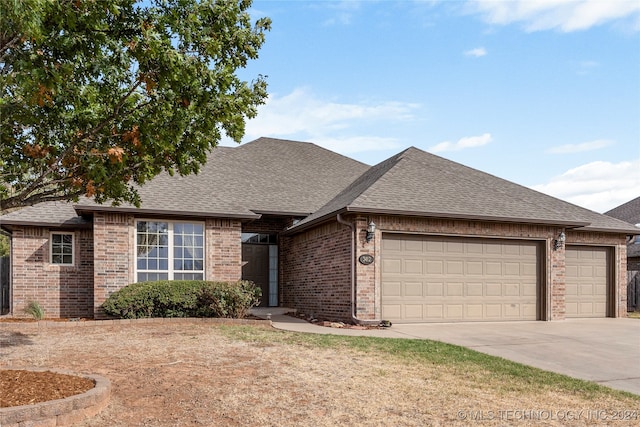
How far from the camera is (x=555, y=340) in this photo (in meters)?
10.8

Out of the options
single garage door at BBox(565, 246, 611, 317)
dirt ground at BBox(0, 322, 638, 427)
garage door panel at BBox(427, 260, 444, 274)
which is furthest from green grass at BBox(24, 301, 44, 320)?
single garage door at BBox(565, 246, 611, 317)

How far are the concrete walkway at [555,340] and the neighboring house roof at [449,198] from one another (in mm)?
2782

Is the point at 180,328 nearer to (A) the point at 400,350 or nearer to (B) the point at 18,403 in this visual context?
(A) the point at 400,350

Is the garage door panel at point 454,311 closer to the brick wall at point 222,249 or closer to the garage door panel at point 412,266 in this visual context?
the garage door panel at point 412,266

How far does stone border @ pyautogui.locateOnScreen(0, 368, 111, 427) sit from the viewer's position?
15.7 ft

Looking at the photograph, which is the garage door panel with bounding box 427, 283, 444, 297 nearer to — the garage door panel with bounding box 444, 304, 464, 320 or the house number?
the garage door panel with bounding box 444, 304, 464, 320

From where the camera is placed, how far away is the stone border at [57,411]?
478cm

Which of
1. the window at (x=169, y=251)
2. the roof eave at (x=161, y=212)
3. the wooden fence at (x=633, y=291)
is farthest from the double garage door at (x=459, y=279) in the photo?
the wooden fence at (x=633, y=291)

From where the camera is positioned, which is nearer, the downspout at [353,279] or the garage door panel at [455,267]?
the downspout at [353,279]

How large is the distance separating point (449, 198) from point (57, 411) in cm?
1166

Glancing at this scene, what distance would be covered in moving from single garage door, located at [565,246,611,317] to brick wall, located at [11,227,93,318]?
557 inches

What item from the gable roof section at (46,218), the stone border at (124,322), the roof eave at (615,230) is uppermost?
the gable roof section at (46,218)

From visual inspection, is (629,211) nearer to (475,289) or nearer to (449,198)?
(449,198)

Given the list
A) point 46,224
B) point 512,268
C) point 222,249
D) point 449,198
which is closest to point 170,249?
point 222,249
